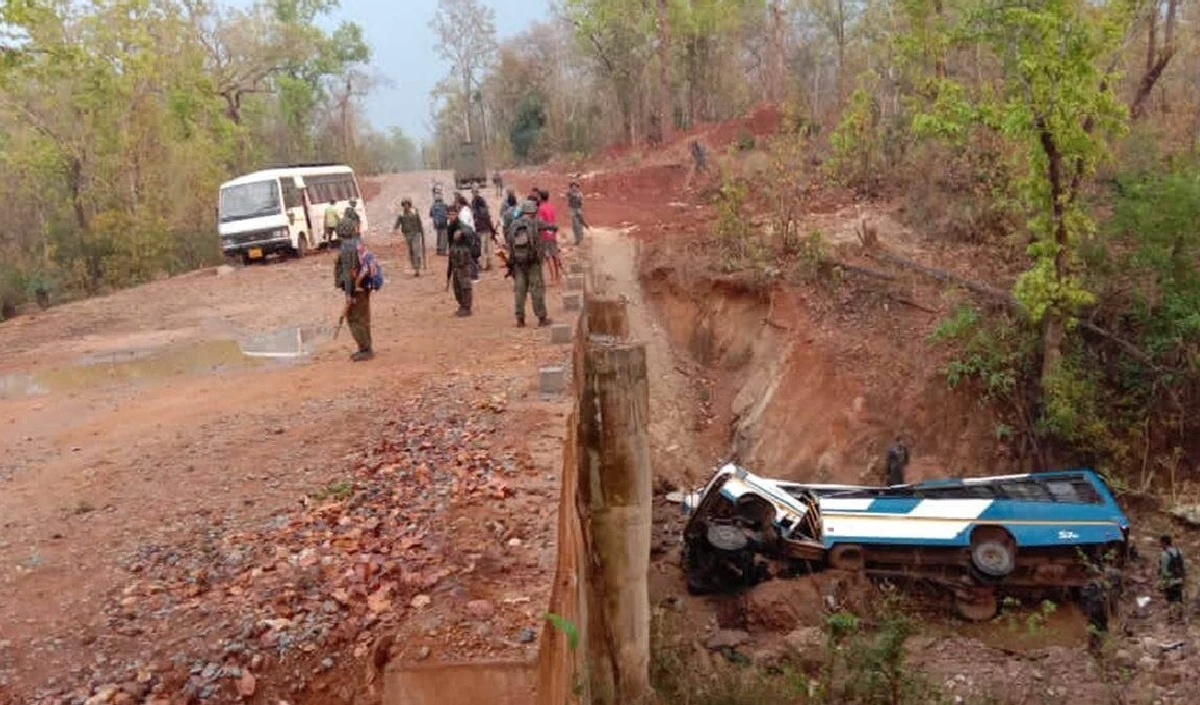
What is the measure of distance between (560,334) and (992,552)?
5.87 metres

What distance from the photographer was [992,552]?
11.7 m

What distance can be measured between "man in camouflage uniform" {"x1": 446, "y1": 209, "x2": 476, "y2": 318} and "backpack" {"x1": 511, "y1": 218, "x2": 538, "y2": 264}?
151 cm

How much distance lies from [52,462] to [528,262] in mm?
5699

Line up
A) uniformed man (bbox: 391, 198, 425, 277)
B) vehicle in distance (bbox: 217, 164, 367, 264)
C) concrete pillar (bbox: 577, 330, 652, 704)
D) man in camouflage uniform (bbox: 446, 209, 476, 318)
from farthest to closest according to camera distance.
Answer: vehicle in distance (bbox: 217, 164, 367, 264)
uniformed man (bbox: 391, 198, 425, 277)
man in camouflage uniform (bbox: 446, 209, 476, 318)
concrete pillar (bbox: 577, 330, 652, 704)

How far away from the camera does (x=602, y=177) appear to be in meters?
33.3

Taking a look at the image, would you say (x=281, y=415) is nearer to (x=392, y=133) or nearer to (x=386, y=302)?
(x=386, y=302)

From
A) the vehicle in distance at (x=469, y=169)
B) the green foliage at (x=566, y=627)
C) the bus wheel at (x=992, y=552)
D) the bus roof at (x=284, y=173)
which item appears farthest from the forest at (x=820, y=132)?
the green foliage at (x=566, y=627)

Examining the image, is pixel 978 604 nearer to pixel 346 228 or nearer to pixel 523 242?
pixel 523 242

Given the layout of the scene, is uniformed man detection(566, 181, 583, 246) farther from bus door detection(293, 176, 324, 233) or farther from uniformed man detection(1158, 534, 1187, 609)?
uniformed man detection(1158, 534, 1187, 609)

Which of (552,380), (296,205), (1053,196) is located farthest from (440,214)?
(1053,196)

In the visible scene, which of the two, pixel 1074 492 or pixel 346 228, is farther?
pixel 1074 492

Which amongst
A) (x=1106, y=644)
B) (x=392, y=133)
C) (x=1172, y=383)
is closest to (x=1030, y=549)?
(x=1106, y=644)

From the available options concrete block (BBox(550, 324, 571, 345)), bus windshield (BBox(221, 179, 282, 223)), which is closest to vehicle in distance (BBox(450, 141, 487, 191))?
bus windshield (BBox(221, 179, 282, 223))

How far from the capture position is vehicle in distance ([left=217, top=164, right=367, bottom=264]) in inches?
867
